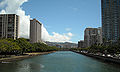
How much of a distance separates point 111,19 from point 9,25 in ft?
389

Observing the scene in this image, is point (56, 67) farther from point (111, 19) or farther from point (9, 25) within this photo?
point (111, 19)

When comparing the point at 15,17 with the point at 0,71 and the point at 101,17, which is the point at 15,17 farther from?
the point at 0,71

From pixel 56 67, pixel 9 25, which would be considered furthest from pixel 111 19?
pixel 56 67

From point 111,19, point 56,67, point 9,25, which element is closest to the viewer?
point 56,67

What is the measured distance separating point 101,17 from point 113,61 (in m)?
140

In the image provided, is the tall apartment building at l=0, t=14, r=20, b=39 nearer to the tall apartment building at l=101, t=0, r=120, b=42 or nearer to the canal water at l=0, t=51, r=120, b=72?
the canal water at l=0, t=51, r=120, b=72

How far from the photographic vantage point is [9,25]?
165 m

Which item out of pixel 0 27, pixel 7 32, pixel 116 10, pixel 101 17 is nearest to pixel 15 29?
pixel 7 32

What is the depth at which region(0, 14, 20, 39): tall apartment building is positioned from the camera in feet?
527

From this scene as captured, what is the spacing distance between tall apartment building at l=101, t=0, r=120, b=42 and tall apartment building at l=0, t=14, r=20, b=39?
10392 cm

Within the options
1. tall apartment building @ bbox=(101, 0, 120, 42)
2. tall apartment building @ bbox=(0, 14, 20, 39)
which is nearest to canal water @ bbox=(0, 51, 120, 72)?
tall apartment building @ bbox=(0, 14, 20, 39)

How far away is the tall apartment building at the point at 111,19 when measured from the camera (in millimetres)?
186875

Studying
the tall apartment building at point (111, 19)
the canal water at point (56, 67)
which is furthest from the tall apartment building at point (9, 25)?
A: the tall apartment building at point (111, 19)

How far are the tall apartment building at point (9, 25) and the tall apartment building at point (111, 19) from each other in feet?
341
